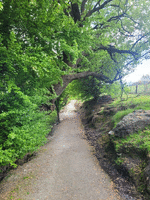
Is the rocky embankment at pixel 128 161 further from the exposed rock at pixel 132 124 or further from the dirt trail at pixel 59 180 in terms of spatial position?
the dirt trail at pixel 59 180

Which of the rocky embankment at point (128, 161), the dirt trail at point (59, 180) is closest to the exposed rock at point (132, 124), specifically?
the rocky embankment at point (128, 161)

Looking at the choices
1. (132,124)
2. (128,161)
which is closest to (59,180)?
(128,161)

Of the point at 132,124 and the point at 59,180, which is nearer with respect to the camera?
the point at 59,180

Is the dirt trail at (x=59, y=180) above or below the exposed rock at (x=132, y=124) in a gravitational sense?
below

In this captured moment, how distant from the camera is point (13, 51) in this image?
3.84 m

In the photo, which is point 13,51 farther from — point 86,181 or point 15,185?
point 86,181

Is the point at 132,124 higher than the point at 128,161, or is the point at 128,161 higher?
the point at 132,124

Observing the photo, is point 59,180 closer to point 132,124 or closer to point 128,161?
point 128,161

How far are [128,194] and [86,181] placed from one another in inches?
73.7

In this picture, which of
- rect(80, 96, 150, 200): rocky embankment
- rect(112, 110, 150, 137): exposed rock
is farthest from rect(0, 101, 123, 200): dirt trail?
rect(112, 110, 150, 137): exposed rock

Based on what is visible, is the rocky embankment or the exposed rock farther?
the exposed rock

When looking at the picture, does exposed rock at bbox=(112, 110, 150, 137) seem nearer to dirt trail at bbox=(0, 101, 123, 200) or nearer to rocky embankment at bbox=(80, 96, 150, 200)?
rocky embankment at bbox=(80, 96, 150, 200)

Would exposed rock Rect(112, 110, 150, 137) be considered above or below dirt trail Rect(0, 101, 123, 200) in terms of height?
above

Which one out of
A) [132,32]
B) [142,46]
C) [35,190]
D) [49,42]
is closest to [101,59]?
[132,32]
